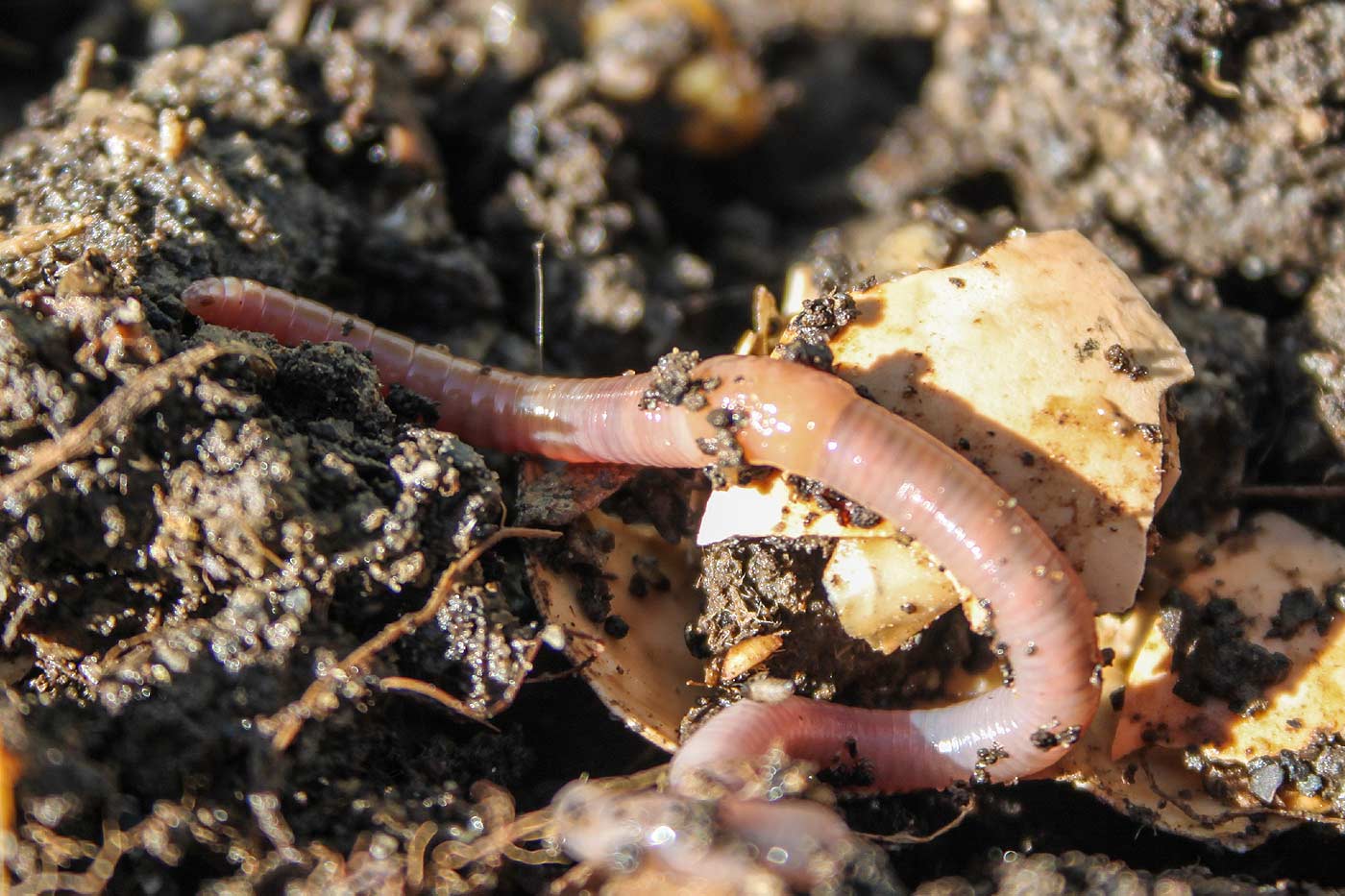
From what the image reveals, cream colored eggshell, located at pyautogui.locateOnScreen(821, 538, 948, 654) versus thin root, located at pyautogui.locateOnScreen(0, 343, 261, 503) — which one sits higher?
thin root, located at pyautogui.locateOnScreen(0, 343, 261, 503)

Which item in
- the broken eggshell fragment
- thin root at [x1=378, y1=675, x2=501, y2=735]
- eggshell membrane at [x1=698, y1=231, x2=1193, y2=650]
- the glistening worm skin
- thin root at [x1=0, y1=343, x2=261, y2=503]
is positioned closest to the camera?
thin root at [x1=0, y1=343, x2=261, y2=503]

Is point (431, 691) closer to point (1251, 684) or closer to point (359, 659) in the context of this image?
point (359, 659)

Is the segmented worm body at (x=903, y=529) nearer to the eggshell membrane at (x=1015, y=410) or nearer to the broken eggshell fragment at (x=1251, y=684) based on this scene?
the eggshell membrane at (x=1015, y=410)

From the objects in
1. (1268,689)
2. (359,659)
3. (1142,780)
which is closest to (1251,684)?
(1268,689)

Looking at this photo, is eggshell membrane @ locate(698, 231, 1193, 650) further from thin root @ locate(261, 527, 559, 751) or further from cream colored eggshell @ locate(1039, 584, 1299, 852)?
thin root @ locate(261, 527, 559, 751)

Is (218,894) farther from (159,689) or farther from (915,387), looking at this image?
(915,387)

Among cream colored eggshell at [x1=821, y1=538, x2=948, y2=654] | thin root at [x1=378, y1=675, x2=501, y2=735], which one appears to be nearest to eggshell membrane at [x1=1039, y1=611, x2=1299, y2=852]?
cream colored eggshell at [x1=821, y1=538, x2=948, y2=654]
